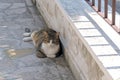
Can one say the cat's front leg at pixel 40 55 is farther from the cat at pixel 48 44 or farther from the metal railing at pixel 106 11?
the metal railing at pixel 106 11

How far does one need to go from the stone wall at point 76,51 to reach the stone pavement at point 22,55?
0.73 ft

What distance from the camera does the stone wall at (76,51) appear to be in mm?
3144

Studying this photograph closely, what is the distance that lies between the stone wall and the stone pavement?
222 mm

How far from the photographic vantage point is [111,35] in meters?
3.24

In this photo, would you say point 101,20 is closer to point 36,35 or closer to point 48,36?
point 48,36

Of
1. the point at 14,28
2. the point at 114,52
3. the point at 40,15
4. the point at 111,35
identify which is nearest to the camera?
the point at 114,52

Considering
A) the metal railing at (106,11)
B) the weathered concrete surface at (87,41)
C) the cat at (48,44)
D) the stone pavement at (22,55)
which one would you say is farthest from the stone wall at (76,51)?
the metal railing at (106,11)

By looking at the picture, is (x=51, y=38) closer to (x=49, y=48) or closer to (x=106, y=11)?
(x=49, y=48)

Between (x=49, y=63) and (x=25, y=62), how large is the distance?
1.11 feet

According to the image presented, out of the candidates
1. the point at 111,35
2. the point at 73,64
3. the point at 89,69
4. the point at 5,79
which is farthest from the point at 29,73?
the point at 111,35

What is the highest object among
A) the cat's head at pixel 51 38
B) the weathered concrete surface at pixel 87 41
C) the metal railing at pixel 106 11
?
the metal railing at pixel 106 11

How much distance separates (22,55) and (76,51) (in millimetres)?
1114

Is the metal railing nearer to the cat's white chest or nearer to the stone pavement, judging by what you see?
the cat's white chest

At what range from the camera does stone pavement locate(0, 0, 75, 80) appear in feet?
13.6
